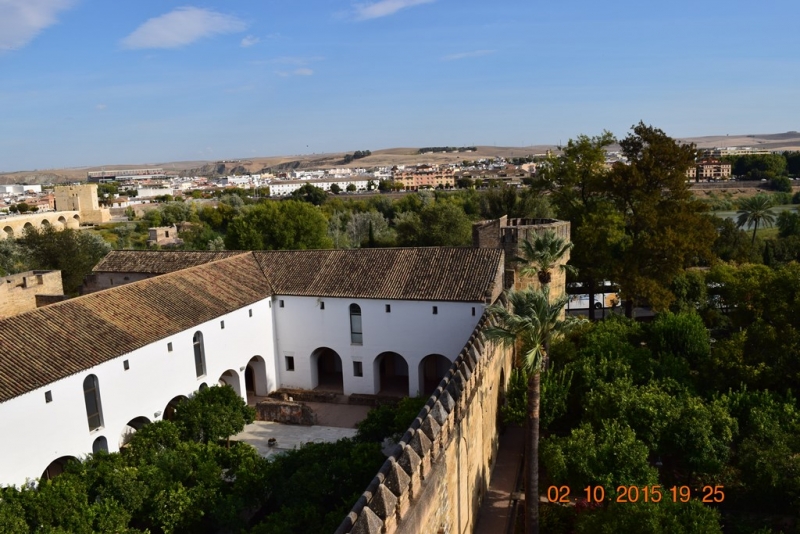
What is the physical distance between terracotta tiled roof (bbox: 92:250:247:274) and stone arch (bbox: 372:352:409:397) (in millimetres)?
9318

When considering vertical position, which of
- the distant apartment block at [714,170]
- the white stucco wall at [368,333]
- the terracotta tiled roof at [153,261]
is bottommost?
the white stucco wall at [368,333]

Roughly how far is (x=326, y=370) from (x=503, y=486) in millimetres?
14253

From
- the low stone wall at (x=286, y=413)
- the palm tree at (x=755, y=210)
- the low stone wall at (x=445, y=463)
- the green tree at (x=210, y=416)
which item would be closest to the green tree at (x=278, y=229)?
the low stone wall at (x=286, y=413)

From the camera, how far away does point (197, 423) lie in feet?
67.9

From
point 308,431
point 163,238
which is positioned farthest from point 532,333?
point 163,238

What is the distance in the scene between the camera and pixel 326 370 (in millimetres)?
32125

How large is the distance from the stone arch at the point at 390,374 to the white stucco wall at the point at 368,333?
0.31 metres

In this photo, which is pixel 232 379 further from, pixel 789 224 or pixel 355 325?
pixel 789 224

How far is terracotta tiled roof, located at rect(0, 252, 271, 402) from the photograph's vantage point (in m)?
18.0

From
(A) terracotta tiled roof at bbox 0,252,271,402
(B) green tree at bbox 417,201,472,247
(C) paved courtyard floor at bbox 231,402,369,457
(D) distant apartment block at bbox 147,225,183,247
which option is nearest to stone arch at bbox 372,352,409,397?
(C) paved courtyard floor at bbox 231,402,369,457

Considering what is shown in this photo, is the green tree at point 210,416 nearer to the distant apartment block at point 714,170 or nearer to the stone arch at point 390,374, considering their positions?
the stone arch at point 390,374

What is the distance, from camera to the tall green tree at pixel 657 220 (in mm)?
30125

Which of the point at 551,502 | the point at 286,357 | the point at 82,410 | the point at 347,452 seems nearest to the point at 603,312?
the point at 286,357

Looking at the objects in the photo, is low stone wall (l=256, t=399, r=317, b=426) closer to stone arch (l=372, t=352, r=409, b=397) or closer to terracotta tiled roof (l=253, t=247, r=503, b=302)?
stone arch (l=372, t=352, r=409, b=397)
